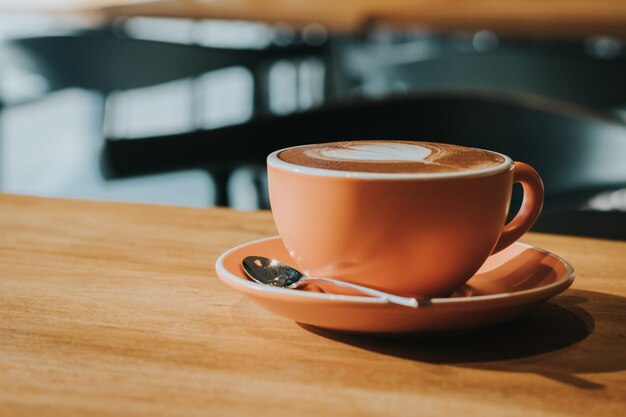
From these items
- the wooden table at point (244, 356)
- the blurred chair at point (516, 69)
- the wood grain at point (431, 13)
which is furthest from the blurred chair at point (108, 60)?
the wooden table at point (244, 356)

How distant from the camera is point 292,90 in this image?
249cm

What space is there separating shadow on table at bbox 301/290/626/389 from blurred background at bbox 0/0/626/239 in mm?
680

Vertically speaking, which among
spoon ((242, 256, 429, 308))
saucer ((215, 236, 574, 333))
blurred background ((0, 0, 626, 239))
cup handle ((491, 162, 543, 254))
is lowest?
blurred background ((0, 0, 626, 239))

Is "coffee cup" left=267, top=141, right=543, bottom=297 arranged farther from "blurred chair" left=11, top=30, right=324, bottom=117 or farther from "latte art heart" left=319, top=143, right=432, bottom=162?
"blurred chair" left=11, top=30, right=324, bottom=117

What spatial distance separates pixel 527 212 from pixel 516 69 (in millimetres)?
1732

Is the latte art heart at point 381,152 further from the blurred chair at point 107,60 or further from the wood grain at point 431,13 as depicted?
the blurred chair at point 107,60

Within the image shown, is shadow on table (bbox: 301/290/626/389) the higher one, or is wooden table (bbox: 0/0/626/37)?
wooden table (bbox: 0/0/626/37)

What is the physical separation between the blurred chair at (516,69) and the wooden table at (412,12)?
10 cm

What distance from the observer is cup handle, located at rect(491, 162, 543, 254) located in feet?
1.39

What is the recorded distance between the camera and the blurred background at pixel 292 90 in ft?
3.93

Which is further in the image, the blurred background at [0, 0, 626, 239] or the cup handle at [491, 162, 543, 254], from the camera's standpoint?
the blurred background at [0, 0, 626, 239]

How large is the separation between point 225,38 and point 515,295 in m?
2.38

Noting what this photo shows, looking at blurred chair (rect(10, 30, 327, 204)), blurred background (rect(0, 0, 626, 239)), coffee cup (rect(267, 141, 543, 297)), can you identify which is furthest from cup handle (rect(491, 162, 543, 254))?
blurred chair (rect(10, 30, 327, 204))

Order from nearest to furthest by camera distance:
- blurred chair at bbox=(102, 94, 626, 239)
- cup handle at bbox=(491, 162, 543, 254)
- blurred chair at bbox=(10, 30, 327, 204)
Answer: cup handle at bbox=(491, 162, 543, 254)
blurred chair at bbox=(102, 94, 626, 239)
blurred chair at bbox=(10, 30, 327, 204)
